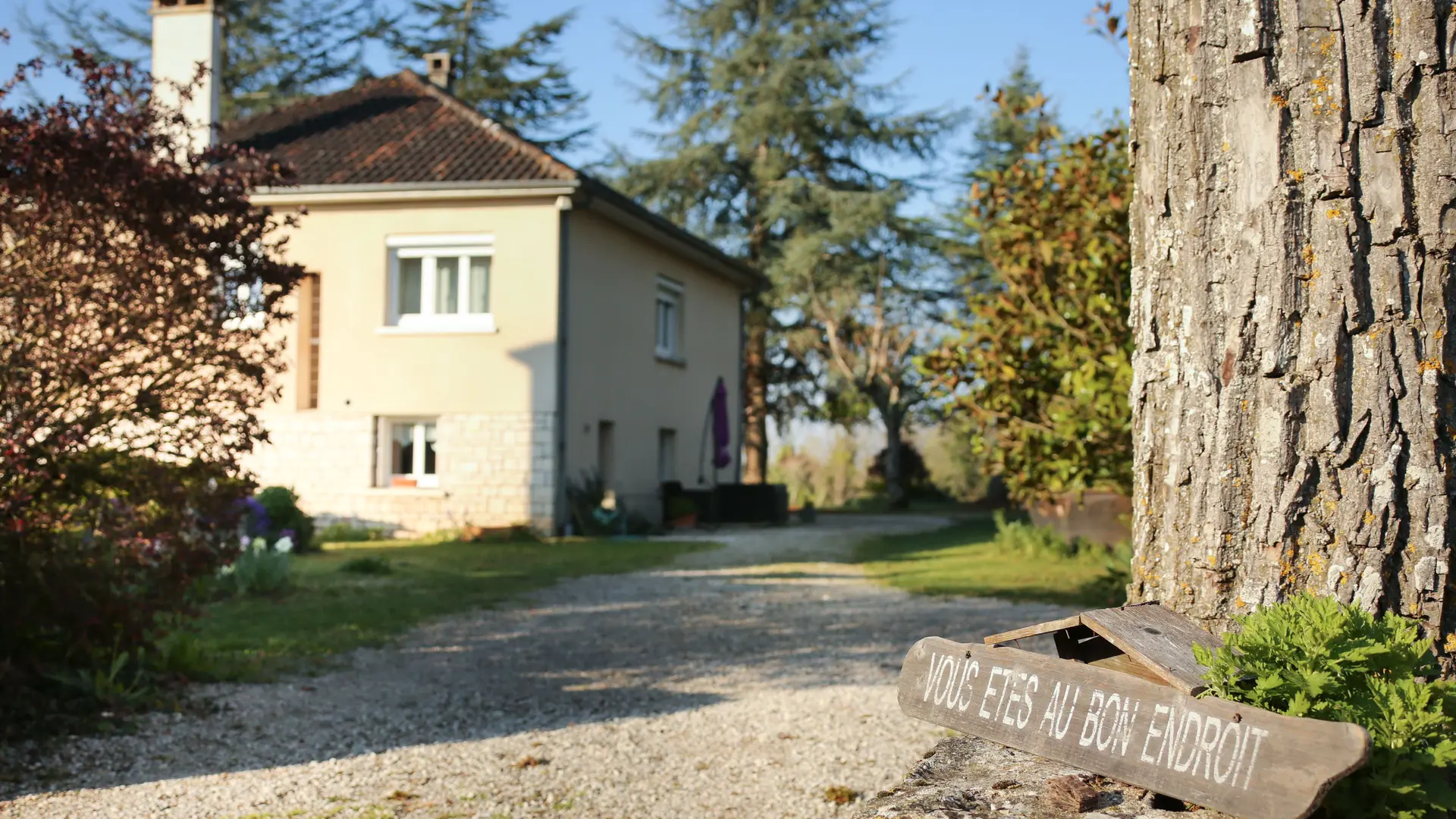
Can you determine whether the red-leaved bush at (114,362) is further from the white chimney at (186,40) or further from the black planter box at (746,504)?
the black planter box at (746,504)

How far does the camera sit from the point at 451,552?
14711 millimetres

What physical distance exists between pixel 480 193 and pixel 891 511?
13.7 metres

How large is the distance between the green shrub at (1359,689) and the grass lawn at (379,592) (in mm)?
4971

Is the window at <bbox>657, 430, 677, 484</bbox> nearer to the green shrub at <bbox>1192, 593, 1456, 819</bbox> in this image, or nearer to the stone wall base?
the stone wall base

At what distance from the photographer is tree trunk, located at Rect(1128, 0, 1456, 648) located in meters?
2.82

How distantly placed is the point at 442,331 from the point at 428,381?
28.7 inches

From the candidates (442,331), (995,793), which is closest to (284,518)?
(442,331)

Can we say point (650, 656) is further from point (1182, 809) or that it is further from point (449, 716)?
point (1182, 809)

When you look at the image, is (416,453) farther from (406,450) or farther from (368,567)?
(368,567)

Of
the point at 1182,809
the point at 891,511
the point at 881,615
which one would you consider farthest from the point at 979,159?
the point at 1182,809

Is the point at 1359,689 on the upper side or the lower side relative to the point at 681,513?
upper

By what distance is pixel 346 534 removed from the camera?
1702cm

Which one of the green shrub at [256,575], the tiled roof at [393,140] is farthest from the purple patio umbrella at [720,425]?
the green shrub at [256,575]

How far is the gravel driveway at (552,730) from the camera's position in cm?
452
